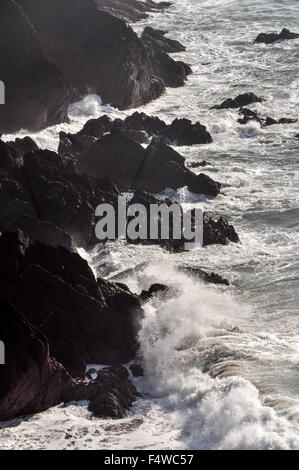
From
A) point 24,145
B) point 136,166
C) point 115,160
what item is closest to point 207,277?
point 136,166

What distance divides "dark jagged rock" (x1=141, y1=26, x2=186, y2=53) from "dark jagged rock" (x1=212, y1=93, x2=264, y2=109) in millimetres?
15880

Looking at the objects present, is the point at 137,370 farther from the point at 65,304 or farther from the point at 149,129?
the point at 149,129

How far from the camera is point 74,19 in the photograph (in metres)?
66.3

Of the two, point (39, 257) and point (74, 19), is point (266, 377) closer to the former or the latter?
point (39, 257)

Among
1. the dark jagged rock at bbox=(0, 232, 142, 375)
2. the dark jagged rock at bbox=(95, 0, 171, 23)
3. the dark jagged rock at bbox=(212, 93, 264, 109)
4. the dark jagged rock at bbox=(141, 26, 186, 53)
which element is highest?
the dark jagged rock at bbox=(95, 0, 171, 23)

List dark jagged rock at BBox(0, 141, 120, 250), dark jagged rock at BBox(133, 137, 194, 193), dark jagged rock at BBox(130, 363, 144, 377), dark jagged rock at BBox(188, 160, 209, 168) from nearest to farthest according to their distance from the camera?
dark jagged rock at BBox(130, 363, 144, 377) → dark jagged rock at BBox(0, 141, 120, 250) → dark jagged rock at BBox(133, 137, 194, 193) → dark jagged rock at BBox(188, 160, 209, 168)

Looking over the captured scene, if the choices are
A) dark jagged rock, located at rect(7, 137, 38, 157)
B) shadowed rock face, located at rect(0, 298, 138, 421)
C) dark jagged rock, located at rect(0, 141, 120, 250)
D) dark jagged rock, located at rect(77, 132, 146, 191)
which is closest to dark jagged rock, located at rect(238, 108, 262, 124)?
dark jagged rock, located at rect(77, 132, 146, 191)

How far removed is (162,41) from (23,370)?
2393 inches

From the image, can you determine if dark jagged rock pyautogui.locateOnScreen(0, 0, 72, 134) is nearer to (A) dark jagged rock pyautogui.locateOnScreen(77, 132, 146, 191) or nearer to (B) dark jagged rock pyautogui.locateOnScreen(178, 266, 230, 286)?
(A) dark jagged rock pyautogui.locateOnScreen(77, 132, 146, 191)

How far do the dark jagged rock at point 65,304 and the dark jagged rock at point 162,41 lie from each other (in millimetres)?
52971

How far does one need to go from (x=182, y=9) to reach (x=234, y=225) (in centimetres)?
6341

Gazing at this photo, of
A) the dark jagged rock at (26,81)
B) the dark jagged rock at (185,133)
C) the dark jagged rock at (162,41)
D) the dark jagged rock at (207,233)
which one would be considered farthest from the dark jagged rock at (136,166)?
the dark jagged rock at (162,41)

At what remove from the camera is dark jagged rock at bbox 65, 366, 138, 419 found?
2634 centimetres

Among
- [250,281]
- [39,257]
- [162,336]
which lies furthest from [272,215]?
[39,257]
